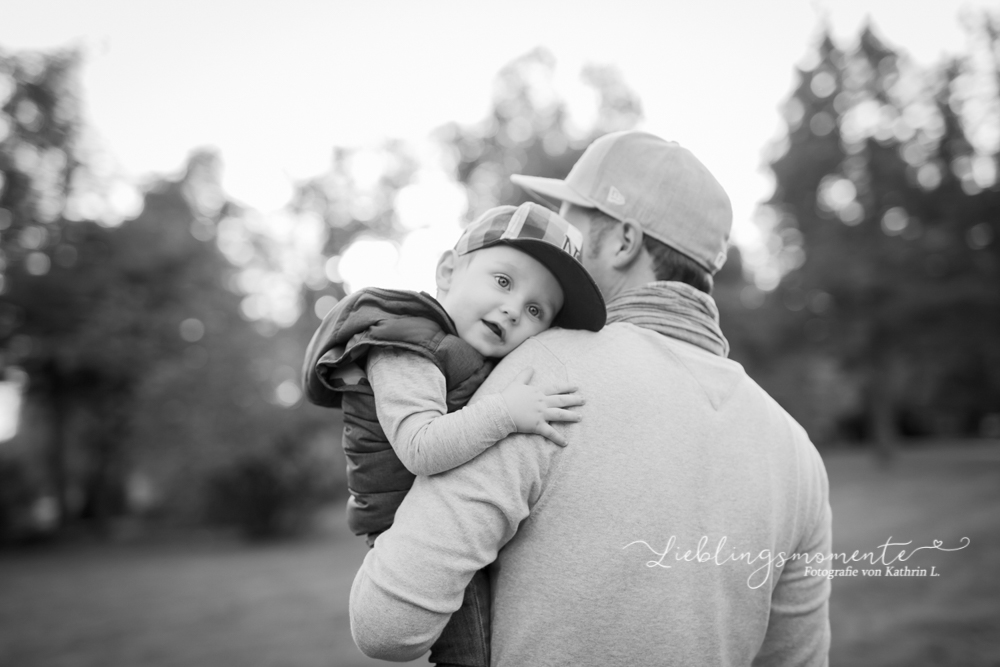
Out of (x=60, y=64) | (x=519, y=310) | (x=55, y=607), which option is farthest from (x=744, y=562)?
(x=60, y=64)

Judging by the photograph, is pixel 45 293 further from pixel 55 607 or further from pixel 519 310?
pixel 519 310

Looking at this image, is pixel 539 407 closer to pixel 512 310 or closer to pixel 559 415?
Answer: pixel 559 415

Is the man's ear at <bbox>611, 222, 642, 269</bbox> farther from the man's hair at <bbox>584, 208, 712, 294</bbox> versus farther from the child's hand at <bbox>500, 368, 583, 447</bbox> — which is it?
the child's hand at <bbox>500, 368, 583, 447</bbox>

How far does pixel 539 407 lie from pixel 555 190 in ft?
2.98

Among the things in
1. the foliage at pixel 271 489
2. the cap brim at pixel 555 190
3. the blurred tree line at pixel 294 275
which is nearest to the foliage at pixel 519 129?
the blurred tree line at pixel 294 275

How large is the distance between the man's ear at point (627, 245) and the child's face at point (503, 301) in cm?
28

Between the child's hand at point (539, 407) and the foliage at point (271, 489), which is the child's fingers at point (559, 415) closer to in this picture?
the child's hand at point (539, 407)

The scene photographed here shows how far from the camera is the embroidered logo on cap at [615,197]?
208cm

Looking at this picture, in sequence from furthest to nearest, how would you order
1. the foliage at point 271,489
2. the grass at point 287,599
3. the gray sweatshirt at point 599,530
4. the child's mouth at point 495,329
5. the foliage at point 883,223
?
the foliage at point 883,223 < the foliage at point 271,489 < the grass at point 287,599 < the child's mouth at point 495,329 < the gray sweatshirt at point 599,530

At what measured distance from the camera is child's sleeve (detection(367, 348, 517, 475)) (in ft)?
5.09

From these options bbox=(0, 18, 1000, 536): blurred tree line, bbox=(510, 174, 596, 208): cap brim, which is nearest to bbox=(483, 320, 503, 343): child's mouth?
bbox=(510, 174, 596, 208): cap brim

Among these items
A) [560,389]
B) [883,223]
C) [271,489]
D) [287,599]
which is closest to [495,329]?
[560,389]

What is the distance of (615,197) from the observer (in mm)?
2092

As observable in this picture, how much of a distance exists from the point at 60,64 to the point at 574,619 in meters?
23.5
